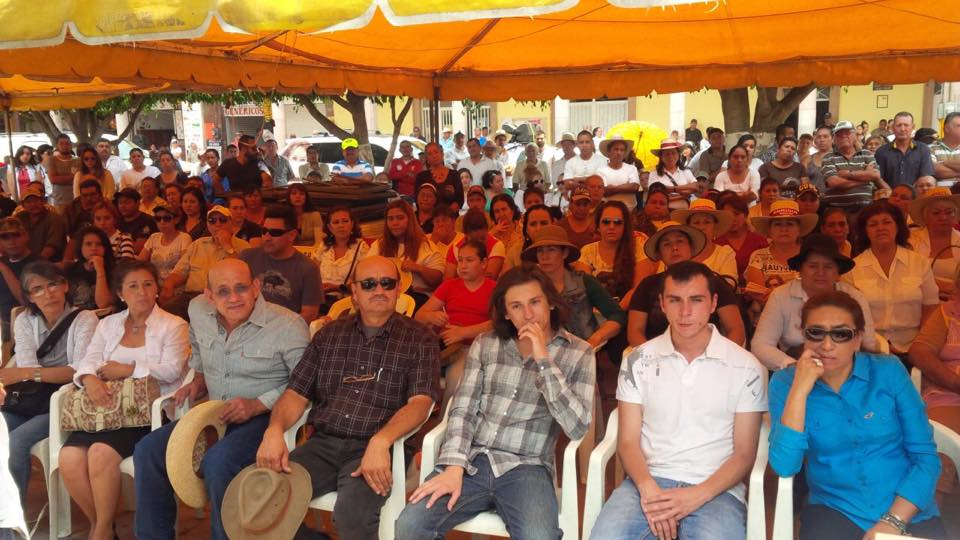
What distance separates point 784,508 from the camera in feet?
8.21

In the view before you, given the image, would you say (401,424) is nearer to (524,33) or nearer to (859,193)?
(524,33)

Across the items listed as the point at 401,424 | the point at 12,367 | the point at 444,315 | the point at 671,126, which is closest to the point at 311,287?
the point at 444,315

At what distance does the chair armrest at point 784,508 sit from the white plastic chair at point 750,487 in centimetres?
5

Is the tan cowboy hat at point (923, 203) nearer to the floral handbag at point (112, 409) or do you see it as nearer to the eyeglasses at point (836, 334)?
the eyeglasses at point (836, 334)

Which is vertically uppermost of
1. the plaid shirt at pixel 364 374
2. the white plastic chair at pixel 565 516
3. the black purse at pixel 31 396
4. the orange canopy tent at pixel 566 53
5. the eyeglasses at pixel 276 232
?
the orange canopy tent at pixel 566 53

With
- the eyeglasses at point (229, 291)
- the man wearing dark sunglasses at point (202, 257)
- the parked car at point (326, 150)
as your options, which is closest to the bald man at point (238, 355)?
the eyeglasses at point (229, 291)

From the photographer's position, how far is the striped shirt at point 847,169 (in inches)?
277

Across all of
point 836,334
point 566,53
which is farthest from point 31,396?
point 566,53

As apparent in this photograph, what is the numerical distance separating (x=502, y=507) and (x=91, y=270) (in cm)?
372

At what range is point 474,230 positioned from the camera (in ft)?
18.3

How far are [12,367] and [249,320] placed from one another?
1260mm

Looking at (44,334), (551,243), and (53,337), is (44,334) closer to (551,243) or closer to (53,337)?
(53,337)

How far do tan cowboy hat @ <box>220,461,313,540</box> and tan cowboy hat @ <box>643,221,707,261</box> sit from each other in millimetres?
2162

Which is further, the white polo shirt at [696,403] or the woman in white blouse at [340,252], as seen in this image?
the woman in white blouse at [340,252]
